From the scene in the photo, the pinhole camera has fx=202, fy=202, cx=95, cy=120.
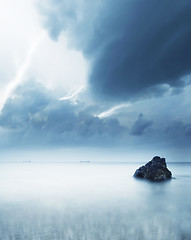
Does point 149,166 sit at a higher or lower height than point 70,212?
higher

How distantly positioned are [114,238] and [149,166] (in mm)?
44782

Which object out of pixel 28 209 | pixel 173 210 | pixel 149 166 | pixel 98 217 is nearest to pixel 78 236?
pixel 98 217

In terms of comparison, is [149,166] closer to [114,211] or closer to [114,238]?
[114,211]

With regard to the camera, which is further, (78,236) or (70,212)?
(70,212)

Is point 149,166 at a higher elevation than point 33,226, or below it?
higher

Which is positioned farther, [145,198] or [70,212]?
[145,198]

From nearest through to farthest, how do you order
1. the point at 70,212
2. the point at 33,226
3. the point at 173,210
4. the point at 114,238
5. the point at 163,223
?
the point at 114,238, the point at 33,226, the point at 163,223, the point at 70,212, the point at 173,210

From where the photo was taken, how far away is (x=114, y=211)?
864 inches

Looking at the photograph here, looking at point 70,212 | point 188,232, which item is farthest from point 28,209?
point 188,232

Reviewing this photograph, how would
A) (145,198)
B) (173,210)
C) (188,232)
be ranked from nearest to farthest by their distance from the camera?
(188,232) < (173,210) < (145,198)

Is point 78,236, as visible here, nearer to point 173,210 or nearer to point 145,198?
point 173,210

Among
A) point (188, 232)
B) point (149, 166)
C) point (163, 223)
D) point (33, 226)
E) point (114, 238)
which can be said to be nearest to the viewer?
point (114, 238)

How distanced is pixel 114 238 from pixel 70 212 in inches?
358

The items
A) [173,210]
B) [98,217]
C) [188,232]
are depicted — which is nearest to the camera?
[188,232]
